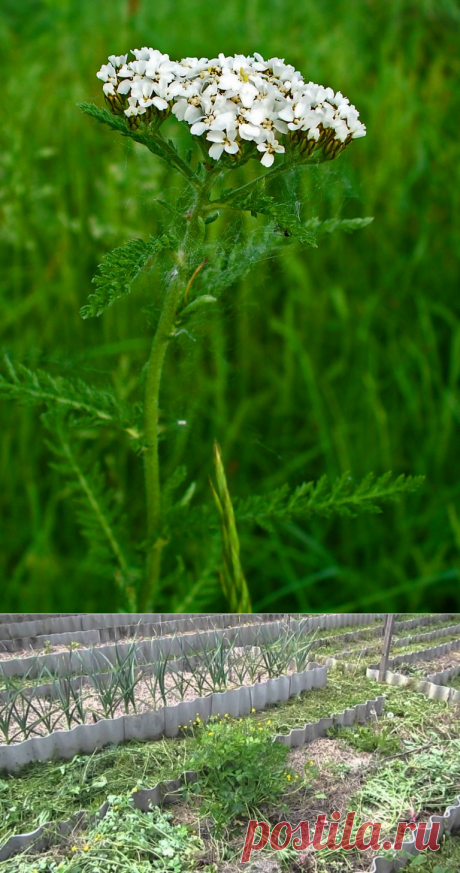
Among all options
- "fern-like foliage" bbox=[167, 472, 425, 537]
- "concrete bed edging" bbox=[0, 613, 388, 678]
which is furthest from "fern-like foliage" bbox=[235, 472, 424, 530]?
"concrete bed edging" bbox=[0, 613, 388, 678]

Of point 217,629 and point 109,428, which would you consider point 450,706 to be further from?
point 109,428

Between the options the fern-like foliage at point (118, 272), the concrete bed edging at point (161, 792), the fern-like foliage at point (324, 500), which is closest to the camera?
the fern-like foliage at point (118, 272)

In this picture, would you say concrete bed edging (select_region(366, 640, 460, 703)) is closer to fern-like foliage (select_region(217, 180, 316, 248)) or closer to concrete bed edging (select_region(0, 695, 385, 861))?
concrete bed edging (select_region(0, 695, 385, 861))

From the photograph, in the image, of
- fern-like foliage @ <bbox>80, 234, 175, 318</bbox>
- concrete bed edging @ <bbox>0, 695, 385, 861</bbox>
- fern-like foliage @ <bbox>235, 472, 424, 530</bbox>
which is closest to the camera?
fern-like foliage @ <bbox>80, 234, 175, 318</bbox>

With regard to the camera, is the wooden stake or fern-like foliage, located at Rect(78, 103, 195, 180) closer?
fern-like foliage, located at Rect(78, 103, 195, 180)

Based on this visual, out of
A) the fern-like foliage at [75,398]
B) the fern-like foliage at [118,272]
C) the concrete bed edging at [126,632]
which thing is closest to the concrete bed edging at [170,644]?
the concrete bed edging at [126,632]

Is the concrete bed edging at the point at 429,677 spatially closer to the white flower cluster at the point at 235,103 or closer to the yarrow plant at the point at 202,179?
the yarrow plant at the point at 202,179
